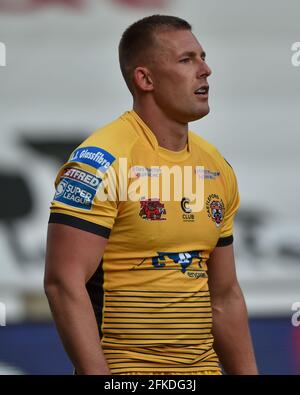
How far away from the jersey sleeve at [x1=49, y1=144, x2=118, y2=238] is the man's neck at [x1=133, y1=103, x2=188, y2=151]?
257 millimetres

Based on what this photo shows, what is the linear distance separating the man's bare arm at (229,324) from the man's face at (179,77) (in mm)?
506

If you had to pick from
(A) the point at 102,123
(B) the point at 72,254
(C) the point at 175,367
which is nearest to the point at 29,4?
(A) the point at 102,123

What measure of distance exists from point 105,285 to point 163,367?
30 cm

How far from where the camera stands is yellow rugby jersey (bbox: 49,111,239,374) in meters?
3.16

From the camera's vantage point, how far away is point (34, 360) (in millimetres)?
5297

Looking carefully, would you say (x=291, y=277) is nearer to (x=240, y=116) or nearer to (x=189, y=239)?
(x=240, y=116)

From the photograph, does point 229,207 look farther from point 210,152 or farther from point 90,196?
point 90,196

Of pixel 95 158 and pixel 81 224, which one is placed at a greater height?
pixel 95 158

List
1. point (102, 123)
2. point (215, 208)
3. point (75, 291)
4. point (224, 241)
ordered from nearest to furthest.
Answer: point (75, 291) → point (215, 208) → point (224, 241) → point (102, 123)

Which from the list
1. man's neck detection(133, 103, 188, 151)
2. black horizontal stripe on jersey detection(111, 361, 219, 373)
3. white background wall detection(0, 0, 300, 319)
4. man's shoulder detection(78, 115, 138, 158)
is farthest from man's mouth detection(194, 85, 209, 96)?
white background wall detection(0, 0, 300, 319)

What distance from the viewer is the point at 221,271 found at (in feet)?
11.7

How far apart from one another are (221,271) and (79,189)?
2.16 ft

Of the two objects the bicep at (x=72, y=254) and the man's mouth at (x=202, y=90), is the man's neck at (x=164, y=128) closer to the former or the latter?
the man's mouth at (x=202, y=90)
